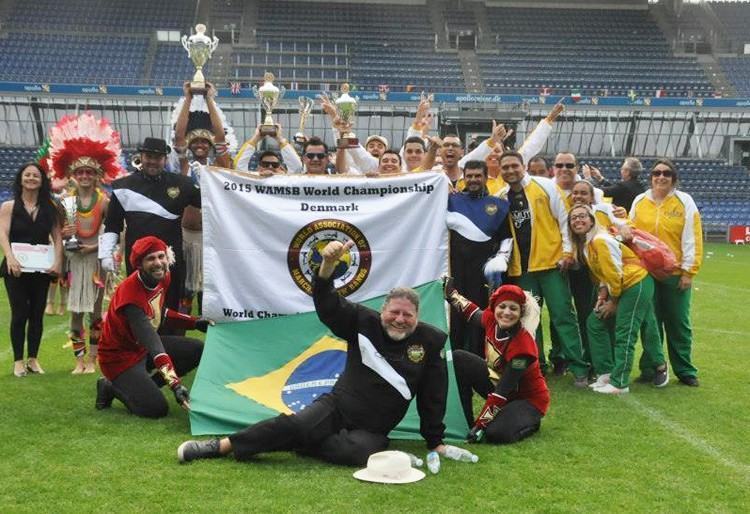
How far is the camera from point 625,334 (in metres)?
6.14

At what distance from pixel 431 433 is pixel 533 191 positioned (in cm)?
261

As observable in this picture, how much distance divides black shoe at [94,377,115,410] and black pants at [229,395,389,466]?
1581mm

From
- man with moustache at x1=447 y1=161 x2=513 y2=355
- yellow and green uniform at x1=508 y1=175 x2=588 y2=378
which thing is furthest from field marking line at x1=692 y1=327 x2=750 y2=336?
man with moustache at x1=447 y1=161 x2=513 y2=355

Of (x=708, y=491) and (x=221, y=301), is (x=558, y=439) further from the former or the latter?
(x=221, y=301)

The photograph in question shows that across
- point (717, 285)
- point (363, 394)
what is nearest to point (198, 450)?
point (363, 394)

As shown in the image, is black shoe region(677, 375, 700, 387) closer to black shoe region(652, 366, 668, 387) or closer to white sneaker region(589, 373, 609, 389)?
black shoe region(652, 366, 668, 387)

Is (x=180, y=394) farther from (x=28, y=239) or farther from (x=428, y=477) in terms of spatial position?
(x=28, y=239)

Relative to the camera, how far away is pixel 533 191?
6301mm

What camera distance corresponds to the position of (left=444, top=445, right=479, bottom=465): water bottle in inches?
173

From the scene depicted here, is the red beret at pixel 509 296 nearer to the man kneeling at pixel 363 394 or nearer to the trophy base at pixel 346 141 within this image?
the man kneeling at pixel 363 394

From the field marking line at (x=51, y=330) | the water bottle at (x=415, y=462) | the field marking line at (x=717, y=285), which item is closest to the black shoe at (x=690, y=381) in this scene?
the water bottle at (x=415, y=462)

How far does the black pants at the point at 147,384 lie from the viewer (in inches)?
207

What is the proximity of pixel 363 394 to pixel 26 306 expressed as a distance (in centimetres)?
362

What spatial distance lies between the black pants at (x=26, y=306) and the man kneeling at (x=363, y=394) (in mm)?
2837
